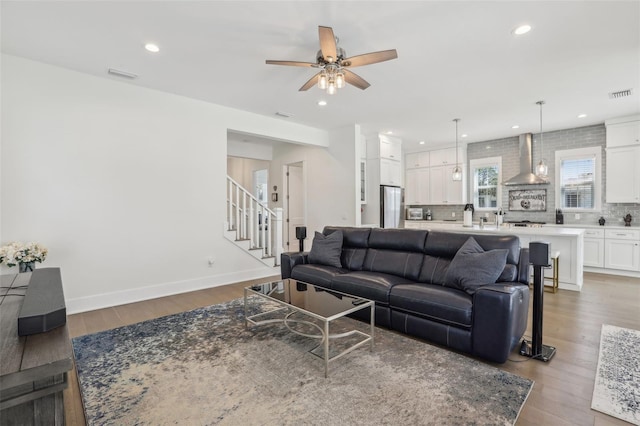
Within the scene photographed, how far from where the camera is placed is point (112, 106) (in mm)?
3912

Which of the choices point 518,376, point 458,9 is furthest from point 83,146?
point 518,376

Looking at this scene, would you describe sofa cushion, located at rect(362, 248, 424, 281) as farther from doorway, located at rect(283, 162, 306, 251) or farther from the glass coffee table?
doorway, located at rect(283, 162, 306, 251)

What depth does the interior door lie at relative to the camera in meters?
7.72

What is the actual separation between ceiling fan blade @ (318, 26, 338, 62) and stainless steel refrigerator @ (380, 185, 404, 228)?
170 inches

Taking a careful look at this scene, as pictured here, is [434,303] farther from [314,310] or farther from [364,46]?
[364,46]

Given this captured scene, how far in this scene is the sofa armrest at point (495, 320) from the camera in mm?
2316

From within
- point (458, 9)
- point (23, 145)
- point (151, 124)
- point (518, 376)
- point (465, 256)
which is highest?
point (458, 9)

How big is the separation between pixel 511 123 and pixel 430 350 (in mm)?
5184

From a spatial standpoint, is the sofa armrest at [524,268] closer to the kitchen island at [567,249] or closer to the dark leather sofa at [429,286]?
the dark leather sofa at [429,286]

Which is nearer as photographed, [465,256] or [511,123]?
[465,256]

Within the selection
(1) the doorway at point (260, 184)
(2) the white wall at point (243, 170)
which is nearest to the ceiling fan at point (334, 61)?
(1) the doorway at point (260, 184)

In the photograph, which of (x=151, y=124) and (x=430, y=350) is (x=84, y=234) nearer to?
(x=151, y=124)

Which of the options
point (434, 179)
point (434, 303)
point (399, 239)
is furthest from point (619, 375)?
point (434, 179)

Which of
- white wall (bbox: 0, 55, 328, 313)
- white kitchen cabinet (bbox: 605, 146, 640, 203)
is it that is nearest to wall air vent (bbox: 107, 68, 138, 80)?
white wall (bbox: 0, 55, 328, 313)
